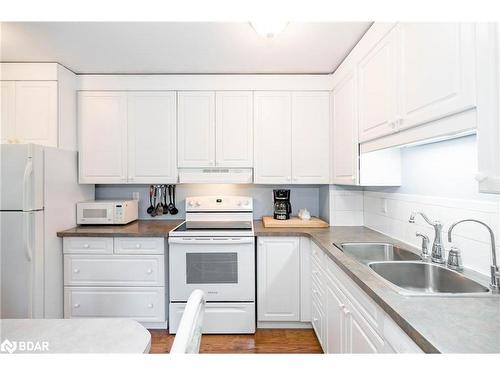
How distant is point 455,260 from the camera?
1.42m

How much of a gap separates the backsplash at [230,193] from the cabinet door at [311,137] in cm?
38

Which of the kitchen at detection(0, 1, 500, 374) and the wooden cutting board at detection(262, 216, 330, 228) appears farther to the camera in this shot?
the wooden cutting board at detection(262, 216, 330, 228)

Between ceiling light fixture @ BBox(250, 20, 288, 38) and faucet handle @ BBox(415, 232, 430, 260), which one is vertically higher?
ceiling light fixture @ BBox(250, 20, 288, 38)

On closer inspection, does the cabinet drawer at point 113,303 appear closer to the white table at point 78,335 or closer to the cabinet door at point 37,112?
the cabinet door at point 37,112

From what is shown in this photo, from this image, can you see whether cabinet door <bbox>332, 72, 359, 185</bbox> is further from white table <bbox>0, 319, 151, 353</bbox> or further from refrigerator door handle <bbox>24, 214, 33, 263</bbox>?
refrigerator door handle <bbox>24, 214, 33, 263</bbox>

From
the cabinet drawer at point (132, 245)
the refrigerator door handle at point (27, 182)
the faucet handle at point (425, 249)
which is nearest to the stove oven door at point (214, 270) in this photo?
the cabinet drawer at point (132, 245)

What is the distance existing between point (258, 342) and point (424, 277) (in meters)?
1.42

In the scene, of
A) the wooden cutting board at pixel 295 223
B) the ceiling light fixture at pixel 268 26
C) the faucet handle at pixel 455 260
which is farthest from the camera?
the wooden cutting board at pixel 295 223

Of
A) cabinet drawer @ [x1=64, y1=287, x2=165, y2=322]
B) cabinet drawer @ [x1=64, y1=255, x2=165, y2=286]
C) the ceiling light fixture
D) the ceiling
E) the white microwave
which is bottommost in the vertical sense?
cabinet drawer @ [x1=64, y1=287, x2=165, y2=322]

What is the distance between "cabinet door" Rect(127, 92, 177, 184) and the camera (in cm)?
271

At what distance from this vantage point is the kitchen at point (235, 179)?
151cm

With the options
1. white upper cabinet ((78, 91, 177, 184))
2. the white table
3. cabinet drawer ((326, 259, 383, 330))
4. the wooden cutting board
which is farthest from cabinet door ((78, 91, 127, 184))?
cabinet drawer ((326, 259, 383, 330))

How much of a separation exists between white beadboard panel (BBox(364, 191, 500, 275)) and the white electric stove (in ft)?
3.77

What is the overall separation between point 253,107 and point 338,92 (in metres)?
0.81
